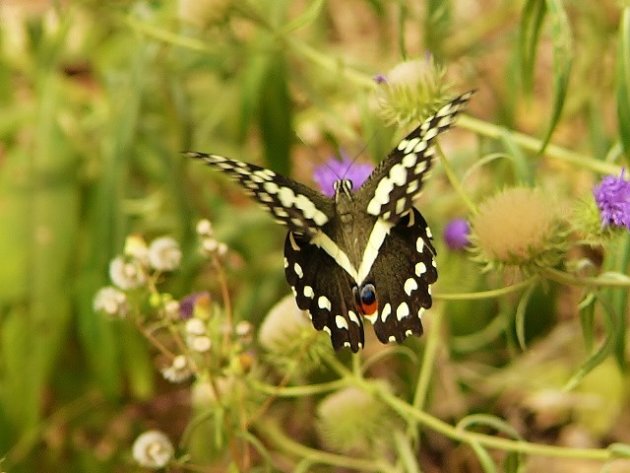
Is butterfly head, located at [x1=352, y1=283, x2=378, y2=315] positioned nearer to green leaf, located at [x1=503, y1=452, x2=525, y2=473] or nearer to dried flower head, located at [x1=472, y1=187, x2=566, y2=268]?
dried flower head, located at [x1=472, y1=187, x2=566, y2=268]

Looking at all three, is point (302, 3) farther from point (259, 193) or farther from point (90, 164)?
point (259, 193)

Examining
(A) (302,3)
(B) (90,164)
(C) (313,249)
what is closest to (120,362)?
(B) (90,164)

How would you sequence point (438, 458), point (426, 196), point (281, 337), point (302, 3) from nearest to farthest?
point (281, 337) → point (438, 458) → point (426, 196) → point (302, 3)

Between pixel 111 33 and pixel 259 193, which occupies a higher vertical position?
pixel 111 33

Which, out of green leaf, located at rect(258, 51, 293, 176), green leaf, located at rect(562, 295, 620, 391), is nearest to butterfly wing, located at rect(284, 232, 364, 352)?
green leaf, located at rect(562, 295, 620, 391)

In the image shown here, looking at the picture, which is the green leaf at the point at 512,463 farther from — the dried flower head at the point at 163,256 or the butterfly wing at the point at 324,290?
the dried flower head at the point at 163,256

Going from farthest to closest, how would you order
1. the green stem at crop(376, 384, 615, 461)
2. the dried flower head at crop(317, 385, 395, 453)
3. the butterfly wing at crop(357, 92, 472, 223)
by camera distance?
the dried flower head at crop(317, 385, 395, 453), the green stem at crop(376, 384, 615, 461), the butterfly wing at crop(357, 92, 472, 223)

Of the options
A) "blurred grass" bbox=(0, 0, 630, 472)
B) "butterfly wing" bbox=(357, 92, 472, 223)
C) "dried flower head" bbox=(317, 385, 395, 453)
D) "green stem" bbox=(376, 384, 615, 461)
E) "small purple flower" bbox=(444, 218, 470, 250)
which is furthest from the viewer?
"blurred grass" bbox=(0, 0, 630, 472)
